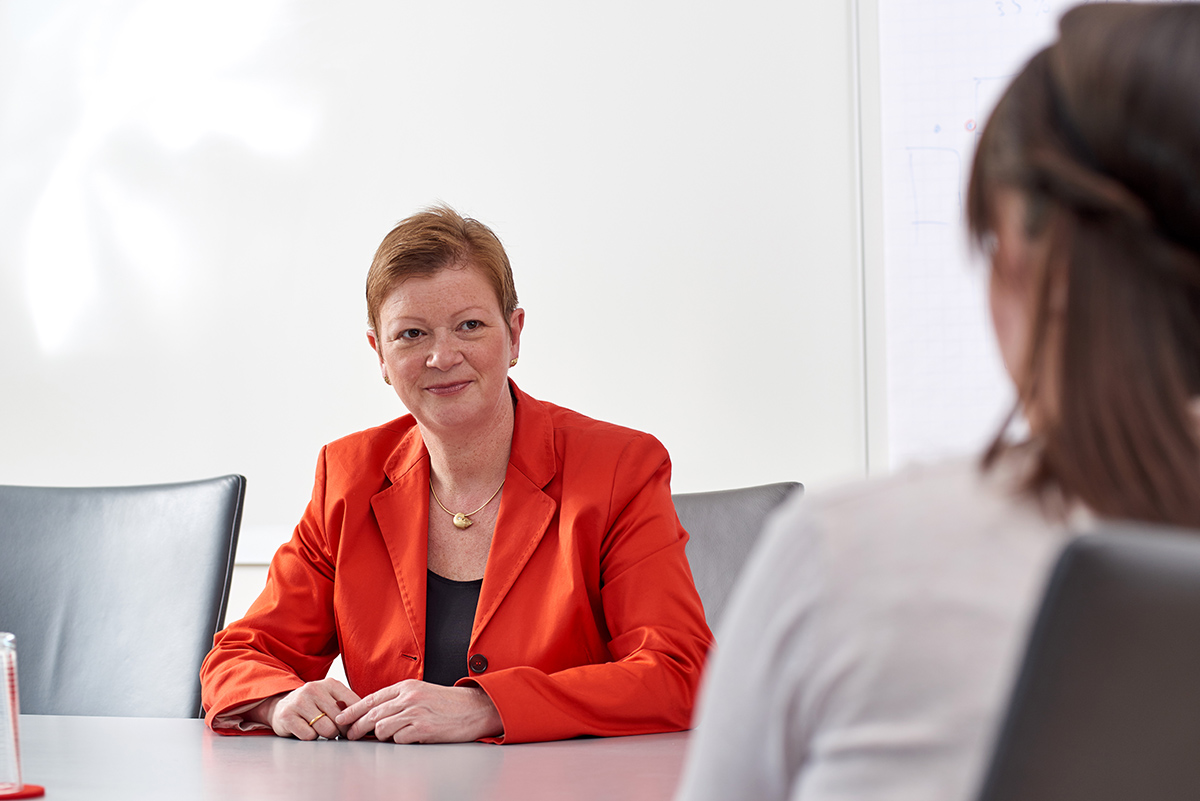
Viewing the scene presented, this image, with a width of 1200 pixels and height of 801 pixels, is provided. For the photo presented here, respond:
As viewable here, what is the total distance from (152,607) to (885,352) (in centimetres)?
167

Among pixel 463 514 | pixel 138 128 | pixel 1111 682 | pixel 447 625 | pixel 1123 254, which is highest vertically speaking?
pixel 138 128

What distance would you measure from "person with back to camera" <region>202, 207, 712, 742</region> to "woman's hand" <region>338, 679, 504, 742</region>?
3.2 inches

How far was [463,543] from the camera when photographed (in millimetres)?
1755

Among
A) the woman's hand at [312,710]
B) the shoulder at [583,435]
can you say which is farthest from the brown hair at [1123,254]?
the shoulder at [583,435]

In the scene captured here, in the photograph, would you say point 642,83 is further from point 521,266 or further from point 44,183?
point 44,183

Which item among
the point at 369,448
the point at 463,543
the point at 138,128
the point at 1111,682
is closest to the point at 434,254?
the point at 369,448

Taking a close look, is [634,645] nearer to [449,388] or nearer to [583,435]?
[583,435]

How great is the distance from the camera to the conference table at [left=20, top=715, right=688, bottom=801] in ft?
3.25

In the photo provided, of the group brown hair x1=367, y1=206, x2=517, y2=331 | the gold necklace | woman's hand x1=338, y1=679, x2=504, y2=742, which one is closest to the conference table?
woman's hand x1=338, y1=679, x2=504, y2=742

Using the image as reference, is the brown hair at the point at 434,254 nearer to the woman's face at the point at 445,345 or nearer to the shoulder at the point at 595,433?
the woman's face at the point at 445,345

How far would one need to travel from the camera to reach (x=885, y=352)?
102 inches

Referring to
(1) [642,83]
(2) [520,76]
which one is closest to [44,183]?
(2) [520,76]

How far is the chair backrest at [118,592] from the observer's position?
1.77 m

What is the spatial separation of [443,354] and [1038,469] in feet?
4.45
